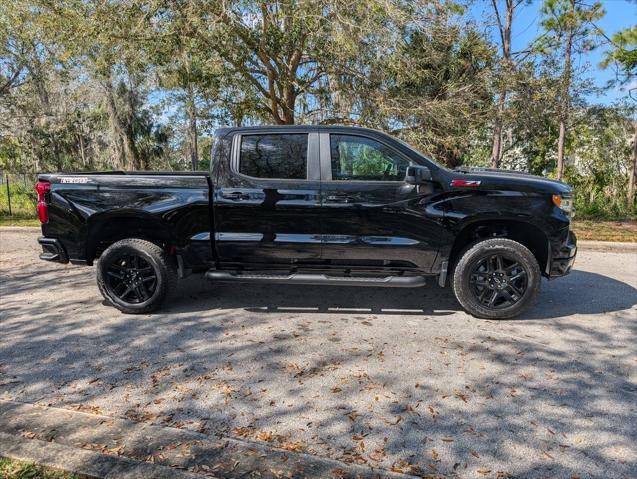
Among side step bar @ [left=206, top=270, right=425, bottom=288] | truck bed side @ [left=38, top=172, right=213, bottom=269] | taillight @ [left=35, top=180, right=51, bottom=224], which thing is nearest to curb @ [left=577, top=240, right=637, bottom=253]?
side step bar @ [left=206, top=270, right=425, bottom=288]

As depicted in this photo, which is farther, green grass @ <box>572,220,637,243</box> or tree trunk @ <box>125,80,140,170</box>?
tree trunk @ <box>125,80,140,170</box>

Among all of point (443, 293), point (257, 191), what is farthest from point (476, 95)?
point (257, 191)

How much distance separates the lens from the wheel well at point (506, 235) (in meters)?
4.82

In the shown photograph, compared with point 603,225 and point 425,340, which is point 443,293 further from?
point 603,225

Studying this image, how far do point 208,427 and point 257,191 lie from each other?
2.51 meters

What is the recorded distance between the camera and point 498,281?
471 centimetres

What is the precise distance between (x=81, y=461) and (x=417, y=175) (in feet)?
11.3

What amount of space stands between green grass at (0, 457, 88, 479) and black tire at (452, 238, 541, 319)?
12.1 feet

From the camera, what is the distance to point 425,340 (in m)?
4.22

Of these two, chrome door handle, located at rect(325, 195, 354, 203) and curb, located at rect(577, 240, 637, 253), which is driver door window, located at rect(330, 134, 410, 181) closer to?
chrome door handle, located at rect(325, 195, 354, 203)

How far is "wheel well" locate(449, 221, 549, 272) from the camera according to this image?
4.82 meters

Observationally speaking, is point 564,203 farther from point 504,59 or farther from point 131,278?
point 504,59

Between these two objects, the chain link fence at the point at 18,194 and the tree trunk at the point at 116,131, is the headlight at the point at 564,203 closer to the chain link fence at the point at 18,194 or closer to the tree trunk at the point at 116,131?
the chain link fence at the point at 18,194

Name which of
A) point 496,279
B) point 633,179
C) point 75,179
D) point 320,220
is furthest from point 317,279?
point 633,179
